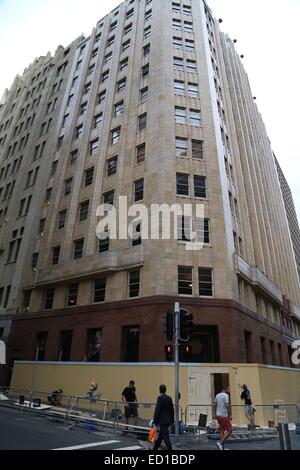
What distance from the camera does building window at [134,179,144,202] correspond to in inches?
1054

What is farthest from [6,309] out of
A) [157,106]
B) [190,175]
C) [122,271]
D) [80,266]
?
[157,106]

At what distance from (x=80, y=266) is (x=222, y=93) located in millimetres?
25421

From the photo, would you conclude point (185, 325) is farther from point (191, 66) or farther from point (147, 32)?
point (147, 32)

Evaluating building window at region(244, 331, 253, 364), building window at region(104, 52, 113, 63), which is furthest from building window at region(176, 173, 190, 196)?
building window at region(104, 52, 113, 63)

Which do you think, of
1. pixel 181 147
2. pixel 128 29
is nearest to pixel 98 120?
pixel 181 147

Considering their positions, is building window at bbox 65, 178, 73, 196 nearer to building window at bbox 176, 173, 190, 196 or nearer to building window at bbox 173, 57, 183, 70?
building window at bbox 176, 173, 190, 196

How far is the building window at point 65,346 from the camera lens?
85.0 ft

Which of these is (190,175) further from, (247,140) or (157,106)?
(247,140)

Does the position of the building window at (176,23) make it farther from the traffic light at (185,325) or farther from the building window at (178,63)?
the traffic light at (185,325)

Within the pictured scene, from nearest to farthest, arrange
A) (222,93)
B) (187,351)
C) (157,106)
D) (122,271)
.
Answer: (187,351) < (122,271) < (157,106) < (222,93)

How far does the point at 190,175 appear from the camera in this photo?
26.7 metres

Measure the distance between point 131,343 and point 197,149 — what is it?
16527 mm

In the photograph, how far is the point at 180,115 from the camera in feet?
97.2
